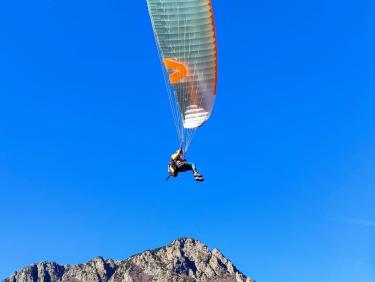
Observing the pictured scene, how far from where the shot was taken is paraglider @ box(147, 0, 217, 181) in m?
37.5

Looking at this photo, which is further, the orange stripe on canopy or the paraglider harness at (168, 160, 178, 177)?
the orange stripe on canopy

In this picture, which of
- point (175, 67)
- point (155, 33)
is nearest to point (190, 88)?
point (175, 67)

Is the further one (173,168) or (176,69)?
(176,69)

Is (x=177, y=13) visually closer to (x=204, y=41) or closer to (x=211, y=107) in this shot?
(x=204, y=41)

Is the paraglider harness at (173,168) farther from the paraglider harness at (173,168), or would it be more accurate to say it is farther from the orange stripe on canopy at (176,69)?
the orange stripe on canopy at (176,69)

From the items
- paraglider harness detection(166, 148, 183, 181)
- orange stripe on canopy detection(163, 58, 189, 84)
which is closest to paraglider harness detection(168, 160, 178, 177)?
paraglider harness detection(166, 148, 183, 181)

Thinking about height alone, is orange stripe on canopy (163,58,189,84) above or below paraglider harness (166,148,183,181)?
above

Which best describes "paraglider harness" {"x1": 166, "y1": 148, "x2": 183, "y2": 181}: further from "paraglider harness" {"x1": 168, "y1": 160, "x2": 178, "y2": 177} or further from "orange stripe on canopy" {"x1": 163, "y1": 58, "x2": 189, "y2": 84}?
"orange stripe on canopy" {"x1": 163, "y1": 58, "x2": 189, "y2": 84}

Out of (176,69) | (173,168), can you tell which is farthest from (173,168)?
(176,69)

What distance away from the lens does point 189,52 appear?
128 ft

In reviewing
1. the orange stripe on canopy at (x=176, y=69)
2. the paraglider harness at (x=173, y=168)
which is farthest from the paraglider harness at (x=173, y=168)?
the orange stripe on canopy at (x=176, y=69)

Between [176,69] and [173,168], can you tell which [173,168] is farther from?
[176,69]

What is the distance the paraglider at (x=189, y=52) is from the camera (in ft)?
123

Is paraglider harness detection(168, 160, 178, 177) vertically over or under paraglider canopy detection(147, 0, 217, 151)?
under
